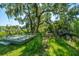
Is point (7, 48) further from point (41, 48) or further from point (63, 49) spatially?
point (63, 49)

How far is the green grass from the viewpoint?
1.54 metres

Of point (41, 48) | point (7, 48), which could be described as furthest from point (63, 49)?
point (7, 48)

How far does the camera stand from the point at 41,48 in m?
1.55

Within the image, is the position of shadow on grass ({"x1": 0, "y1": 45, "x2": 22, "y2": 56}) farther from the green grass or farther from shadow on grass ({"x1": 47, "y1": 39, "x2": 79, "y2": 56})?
shadow on grass ({"x1": 47, "y1": 39, "x2": 79, "y2": 56})

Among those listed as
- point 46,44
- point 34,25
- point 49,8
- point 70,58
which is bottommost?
point 70,58

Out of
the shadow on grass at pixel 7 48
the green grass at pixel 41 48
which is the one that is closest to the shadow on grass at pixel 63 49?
the green grass at pixel 41 48

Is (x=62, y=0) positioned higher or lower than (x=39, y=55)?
higher

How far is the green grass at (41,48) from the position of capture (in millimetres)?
1545

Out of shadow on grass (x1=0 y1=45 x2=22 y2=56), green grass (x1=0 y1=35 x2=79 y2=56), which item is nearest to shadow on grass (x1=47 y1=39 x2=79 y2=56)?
green grass (x1=0 y1=35 x2=79 y2=56)

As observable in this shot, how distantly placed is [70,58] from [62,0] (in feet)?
1.47

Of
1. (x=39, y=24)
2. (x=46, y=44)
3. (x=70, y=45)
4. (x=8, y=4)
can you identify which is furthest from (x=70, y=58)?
(x=8, y=4)

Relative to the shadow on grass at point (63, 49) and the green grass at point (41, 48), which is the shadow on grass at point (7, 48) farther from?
the shadow on grass at point (63, 49)

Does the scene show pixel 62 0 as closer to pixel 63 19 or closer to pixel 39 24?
pixel 63 19

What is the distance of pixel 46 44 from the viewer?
155cm
